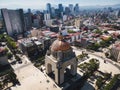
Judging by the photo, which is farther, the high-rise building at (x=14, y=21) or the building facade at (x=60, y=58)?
the high-rise building at (x=14, y=21)

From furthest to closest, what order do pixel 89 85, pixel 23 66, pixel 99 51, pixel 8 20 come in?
1. pixel 8 20
2. pixel 99 51
3. pixel 23 66
4. pixel 89 85

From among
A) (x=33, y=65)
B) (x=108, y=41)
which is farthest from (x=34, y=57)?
(x=108, y=41)

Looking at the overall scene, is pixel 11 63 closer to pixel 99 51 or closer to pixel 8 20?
pixel 99 51

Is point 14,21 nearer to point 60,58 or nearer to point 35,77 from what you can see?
point 35,77

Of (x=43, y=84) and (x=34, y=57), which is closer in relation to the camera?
(x=43, y=84)

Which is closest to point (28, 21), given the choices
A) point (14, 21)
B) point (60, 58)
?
point (14, 21)

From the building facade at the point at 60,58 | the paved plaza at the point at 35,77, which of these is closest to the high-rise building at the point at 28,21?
the paved plaza at the point at 35,77

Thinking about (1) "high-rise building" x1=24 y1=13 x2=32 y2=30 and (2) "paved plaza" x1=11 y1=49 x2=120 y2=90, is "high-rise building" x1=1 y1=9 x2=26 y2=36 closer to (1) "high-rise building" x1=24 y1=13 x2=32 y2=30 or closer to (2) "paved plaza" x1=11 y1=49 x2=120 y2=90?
(1) "high-rise building" x1=24 y1=13 x2=32 y2=30

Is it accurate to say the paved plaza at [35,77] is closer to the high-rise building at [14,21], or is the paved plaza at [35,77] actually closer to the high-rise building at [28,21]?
the high-rise building at [14,21]
